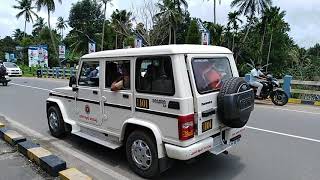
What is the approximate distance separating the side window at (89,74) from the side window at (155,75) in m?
1.18

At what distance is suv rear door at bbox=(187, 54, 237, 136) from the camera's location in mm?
4875

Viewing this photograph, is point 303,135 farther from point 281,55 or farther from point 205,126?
point 281,55

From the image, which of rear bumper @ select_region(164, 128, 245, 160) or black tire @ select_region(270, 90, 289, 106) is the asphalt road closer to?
rear bumper @ select_region(164, 128, 245, 160)

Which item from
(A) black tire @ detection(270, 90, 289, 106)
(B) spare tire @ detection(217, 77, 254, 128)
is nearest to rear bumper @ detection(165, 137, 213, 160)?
(B) spare tire @ detection(217, 77, 254, 128)

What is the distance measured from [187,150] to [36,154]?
270 centimetres

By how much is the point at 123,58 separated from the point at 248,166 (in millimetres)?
2670

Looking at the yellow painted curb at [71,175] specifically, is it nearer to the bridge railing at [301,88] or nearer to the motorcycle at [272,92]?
the motorcycle at [272,92]

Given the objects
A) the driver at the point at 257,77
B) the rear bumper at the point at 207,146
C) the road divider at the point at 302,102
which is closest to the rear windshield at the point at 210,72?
the rear bumper at the point at 207,146

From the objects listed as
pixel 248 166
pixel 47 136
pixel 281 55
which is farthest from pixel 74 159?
pixel 281 55

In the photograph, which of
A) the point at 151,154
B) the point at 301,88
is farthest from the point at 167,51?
the point at 301,88

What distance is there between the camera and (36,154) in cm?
584

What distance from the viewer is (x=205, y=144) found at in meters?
4.95

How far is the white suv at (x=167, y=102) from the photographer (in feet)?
15.7

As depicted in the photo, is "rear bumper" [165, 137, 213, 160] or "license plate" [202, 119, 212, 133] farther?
"license plate" [202, 119, 212, 133]
